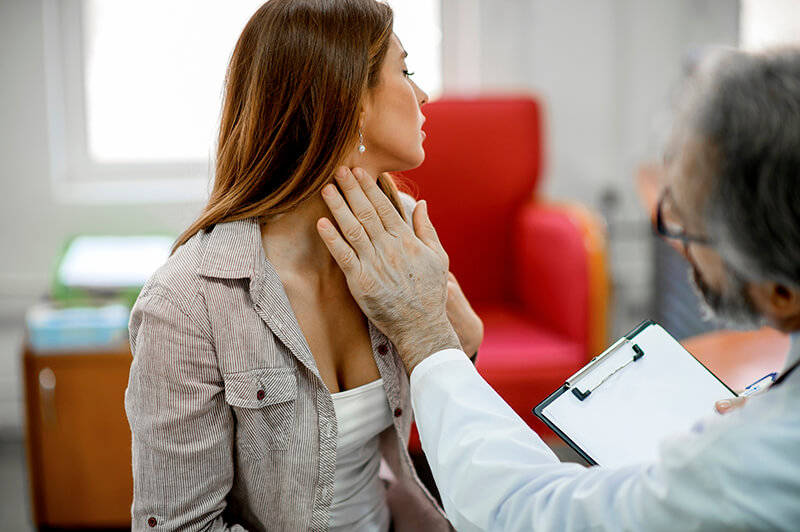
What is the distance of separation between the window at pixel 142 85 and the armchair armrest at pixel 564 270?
84cm

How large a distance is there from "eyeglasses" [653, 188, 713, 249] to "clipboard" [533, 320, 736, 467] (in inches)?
7.4

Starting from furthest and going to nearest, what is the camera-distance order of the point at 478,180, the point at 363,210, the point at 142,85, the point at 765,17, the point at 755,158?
the point at 142,85, the point at 765,17, the point at 478,180, the point at 363,210, the point at 755,158

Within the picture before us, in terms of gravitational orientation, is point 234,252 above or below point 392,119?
below

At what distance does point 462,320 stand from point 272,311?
0.31 meters

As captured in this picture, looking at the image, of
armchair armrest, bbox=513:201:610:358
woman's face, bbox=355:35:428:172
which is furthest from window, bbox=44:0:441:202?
woman's face, bbox=355:35:428:172

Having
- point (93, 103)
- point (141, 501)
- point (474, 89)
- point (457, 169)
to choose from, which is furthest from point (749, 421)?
point (93, 103)

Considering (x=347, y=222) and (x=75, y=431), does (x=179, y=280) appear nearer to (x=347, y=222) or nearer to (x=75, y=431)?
(x=347, y=222)

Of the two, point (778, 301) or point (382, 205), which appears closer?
point (778, 301)

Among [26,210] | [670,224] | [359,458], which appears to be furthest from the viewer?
[26,210]

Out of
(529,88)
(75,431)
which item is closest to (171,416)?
(75,431)

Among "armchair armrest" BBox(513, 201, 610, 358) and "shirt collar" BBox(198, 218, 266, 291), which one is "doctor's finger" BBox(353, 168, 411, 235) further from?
"armchair armrest" BBox(513, 201, 610, 358)

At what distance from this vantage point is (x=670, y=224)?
738 mm

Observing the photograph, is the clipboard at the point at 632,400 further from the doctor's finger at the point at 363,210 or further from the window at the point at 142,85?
the window at the point at 142,85

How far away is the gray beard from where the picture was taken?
2.24 feet
